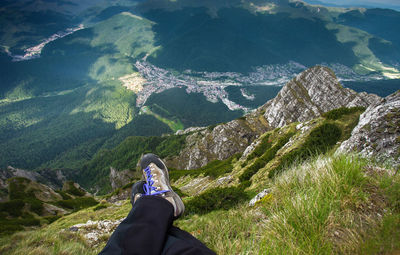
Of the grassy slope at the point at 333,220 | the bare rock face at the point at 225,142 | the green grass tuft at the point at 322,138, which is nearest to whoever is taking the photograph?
the grassy slope at the point at 333,220

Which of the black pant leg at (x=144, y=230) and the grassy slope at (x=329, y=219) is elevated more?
the grassy slope at (x=329, y=219)

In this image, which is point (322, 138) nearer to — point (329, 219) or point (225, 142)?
point (329, 219)

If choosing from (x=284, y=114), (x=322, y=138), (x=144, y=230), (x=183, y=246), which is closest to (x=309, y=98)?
(x=284, y=114)

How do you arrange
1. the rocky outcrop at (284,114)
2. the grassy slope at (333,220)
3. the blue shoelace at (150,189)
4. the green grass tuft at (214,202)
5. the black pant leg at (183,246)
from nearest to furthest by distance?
the grassy slope at (333,220) < the black pant leg at (183,246) < the blue shoelace at (150,189) < the green grass tuft at (214,202) < the rocky outcrop at (284,114)

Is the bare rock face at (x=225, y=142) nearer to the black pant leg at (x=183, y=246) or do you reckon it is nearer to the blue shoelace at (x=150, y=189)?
the blue shoelace at (x=150, y=189)

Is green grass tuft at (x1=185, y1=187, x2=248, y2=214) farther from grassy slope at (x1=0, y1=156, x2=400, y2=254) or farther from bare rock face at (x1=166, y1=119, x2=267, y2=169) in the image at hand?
bare rock face at (x1=166, y1=119, x2=267, y2=169)

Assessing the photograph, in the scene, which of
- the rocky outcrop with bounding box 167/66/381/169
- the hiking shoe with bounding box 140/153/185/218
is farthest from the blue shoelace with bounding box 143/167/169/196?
the rocky outcrop with bounding box 167/66/381/169

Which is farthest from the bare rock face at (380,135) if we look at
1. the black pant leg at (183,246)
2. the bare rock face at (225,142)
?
the bare rock face at (225,142)
